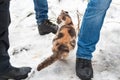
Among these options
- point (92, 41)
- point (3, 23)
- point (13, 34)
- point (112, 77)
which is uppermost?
point (3, 23)

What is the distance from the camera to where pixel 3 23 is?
353cm

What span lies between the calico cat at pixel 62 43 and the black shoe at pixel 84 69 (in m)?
0.24

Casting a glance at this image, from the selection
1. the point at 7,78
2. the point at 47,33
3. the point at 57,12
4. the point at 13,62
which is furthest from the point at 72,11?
the point at 7,78

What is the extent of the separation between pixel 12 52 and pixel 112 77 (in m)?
1.37

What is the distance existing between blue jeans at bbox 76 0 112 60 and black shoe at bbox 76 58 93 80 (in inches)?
2.1

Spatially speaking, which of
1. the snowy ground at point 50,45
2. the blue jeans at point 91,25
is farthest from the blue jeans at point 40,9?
the blue jeans at point 91,25

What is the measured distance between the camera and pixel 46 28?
16.6ft

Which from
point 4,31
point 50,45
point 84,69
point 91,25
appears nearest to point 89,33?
point 91,25

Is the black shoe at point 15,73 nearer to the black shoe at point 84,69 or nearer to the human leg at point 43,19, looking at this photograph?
the black shoe at point 84,69

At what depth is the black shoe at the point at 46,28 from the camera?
5.03 metres

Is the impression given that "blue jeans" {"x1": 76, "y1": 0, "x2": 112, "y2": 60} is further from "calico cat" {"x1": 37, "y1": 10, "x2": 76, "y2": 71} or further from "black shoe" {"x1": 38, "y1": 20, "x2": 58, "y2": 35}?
"black shoe" {"x1": 38, "y1": 20, "x2": 58, "y2": 35}

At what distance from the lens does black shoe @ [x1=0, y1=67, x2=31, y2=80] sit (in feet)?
12.3

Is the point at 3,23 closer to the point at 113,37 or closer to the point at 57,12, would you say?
the point at 113,37

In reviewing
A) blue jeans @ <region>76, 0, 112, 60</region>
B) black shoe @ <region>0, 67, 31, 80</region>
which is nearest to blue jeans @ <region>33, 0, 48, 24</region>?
black shoe @ <region>0, 67, 31, 80</region>
